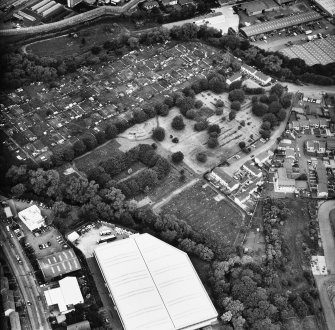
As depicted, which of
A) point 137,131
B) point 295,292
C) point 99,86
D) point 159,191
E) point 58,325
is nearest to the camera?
point 58,325

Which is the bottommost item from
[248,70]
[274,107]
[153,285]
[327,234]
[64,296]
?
[327,234]

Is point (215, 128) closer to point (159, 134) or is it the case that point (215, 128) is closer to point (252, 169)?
point (159, 134)

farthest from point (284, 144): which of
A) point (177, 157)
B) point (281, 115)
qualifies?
point (177, 157)

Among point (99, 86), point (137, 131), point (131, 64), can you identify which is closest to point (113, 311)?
point (137, 131)

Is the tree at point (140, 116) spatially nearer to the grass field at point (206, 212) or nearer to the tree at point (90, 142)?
the tree at point (90, 142)

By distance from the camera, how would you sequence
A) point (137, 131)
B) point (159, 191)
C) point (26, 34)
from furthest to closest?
point (26, 34) < point (137, 131) < point (159, 191)

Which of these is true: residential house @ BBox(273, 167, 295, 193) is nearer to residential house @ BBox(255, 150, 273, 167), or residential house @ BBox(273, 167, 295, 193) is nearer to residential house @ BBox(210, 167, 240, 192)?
residential house @ BBox(255, 150, 273, 167)

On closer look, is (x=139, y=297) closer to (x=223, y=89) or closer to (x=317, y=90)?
(x=223, y=89)
